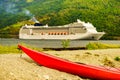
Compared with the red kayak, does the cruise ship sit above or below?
below

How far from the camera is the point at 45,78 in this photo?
19516 millimetres

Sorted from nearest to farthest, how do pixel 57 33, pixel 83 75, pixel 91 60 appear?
1. pixel 83 75
2. pixel 91 60
3. pixel 57 33

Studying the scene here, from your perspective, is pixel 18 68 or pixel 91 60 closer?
pixel 18 68

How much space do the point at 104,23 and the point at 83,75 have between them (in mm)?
168803

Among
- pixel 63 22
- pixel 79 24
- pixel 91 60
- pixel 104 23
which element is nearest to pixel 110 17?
pixel 104 23

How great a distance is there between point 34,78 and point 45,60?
3950 mm

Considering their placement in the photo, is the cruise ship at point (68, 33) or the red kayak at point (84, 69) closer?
the red kayak at point (84, 69)

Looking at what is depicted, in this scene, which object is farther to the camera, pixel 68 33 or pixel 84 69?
pixel 68 33

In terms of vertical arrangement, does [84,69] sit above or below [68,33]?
above

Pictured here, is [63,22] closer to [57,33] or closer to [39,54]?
[57,33]

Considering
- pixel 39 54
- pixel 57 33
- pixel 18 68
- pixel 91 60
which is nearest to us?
pixel 18 68

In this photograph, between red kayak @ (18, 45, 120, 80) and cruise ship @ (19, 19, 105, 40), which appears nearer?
red kayak @ (18, 45, 120, 80)

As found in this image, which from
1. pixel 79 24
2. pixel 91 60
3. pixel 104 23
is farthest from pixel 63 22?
pixel 91 60

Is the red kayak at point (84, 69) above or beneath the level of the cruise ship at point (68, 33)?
above
